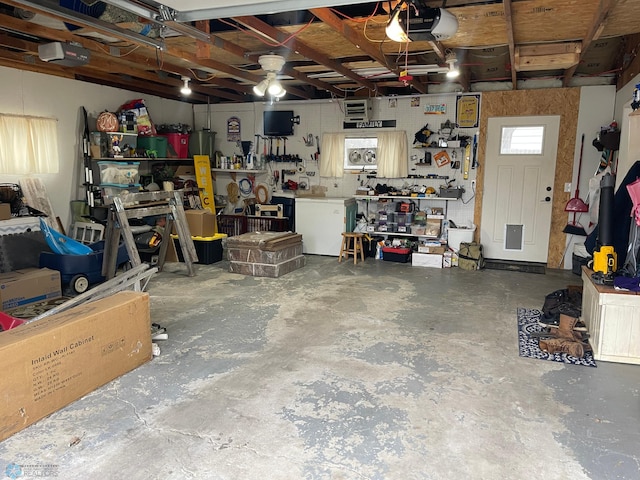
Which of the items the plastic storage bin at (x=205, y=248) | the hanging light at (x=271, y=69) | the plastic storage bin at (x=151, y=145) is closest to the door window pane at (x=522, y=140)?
the hanging light at (x=271, y=69)

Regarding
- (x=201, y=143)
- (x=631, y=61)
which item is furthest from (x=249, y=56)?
(x=631, y=61)

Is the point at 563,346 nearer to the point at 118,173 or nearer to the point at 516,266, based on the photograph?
the point at 516,266

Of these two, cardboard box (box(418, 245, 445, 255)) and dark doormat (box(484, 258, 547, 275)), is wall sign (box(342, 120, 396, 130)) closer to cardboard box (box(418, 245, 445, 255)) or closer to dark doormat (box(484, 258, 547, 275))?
cardboard box (box(418, 245, 445, 255))

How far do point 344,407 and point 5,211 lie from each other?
14.8ft

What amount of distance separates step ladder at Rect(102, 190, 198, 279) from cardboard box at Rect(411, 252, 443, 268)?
11.0ft

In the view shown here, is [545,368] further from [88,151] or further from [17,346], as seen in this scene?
[88,151]

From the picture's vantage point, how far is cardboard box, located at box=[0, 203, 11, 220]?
513 cm

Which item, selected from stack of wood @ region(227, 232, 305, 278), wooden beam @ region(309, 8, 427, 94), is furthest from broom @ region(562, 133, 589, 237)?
stack of wood @ region(227, 232, 305, 278)

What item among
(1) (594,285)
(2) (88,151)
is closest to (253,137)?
(2) (88,151)

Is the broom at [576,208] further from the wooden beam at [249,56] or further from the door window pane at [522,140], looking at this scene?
the wooden beam at [249,56]

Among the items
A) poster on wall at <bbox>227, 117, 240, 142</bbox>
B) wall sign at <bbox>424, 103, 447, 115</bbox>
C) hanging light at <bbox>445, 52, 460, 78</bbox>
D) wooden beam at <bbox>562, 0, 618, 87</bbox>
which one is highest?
wooden beam at <bbox>562, 0, 618, 87</bbox>

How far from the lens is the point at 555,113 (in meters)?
6.84

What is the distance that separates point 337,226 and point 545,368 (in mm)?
4566

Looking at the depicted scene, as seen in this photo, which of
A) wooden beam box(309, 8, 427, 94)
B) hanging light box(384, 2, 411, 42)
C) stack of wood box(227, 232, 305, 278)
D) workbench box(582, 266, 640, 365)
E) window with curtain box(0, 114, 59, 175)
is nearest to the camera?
hanging light box(384, 2, 411, 42)
